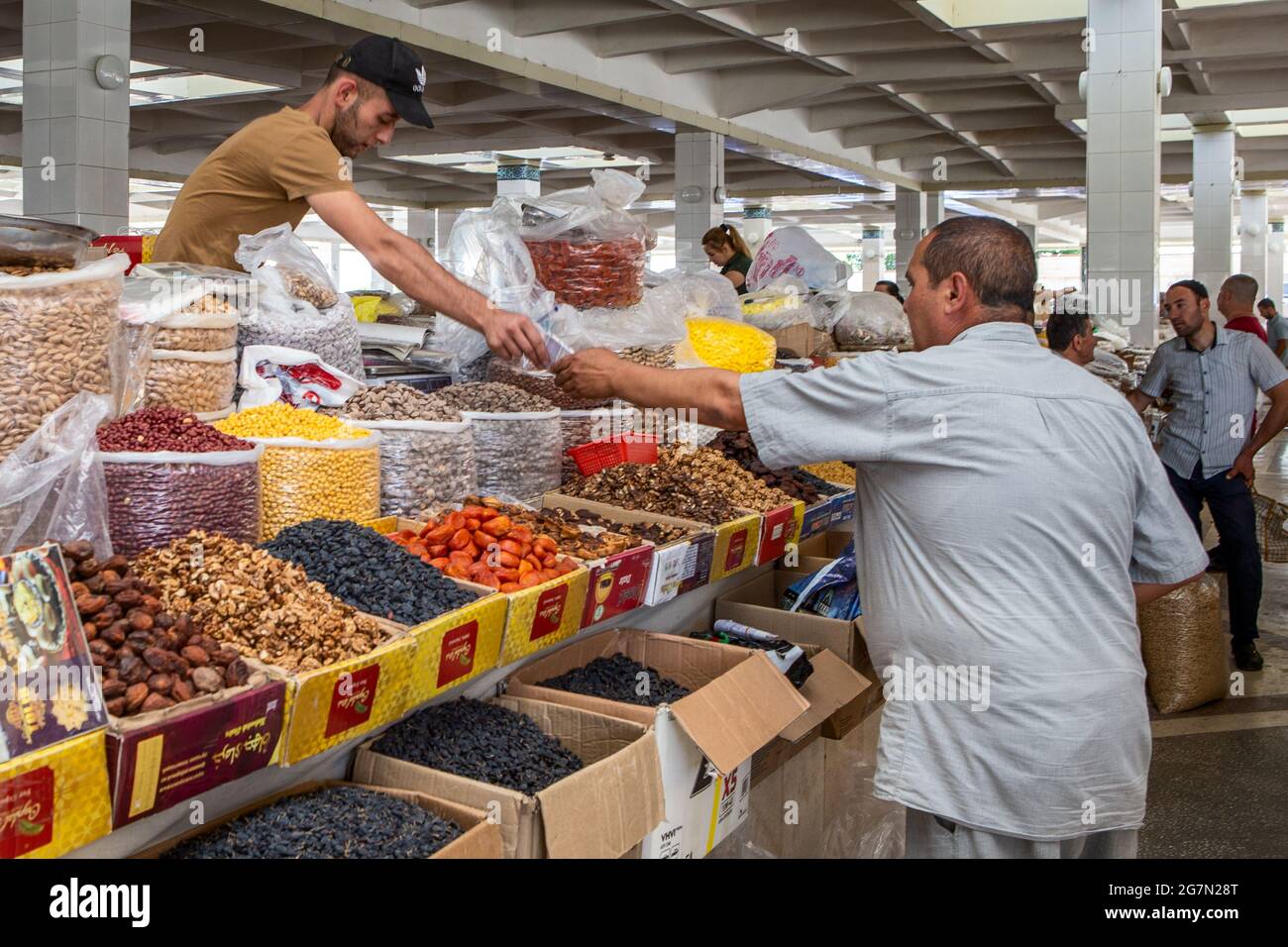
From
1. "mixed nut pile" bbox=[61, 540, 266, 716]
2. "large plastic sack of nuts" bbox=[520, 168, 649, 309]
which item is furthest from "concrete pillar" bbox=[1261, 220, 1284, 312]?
"mixed nut pile" bbox=[61, 540, 266, 716]

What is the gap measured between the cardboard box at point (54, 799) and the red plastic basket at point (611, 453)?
1.95 meters

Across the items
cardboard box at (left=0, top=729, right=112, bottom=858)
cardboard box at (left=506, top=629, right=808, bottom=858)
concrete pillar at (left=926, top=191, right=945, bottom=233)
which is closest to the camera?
cardboard box at (left=0, top=729, right=112, bottom=858)

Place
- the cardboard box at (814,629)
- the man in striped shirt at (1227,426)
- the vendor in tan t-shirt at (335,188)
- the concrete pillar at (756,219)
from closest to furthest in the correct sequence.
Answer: the vendor in tan t-shirt at (335,188), the cardboard box at (814,629), the man in striped shirt at (1227,426), the concrete pillar at (756,219)

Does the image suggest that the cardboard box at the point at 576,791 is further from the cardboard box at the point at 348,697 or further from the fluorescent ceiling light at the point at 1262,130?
the fluorescent ceiling light at the point at 1262,130

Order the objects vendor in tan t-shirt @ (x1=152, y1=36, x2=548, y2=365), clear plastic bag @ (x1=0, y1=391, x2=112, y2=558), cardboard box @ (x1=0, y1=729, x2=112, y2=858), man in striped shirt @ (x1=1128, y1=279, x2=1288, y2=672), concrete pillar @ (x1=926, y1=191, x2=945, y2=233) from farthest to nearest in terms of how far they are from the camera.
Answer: concrete pillar @ (x1=926, y1=191, x2=945, y2=233)
man in striped shirt @ (x1=1128, y1=279, x2=1288, y2=672)
vendor in tan t-shirt @ (x1=152, y1=36, x2=548, y2=365)
clear plastic bag @ (x1=0, y1=391, x2=112, y2=558)
cardboard box @ (x1=0, y1=729, x2=112, y2=858)

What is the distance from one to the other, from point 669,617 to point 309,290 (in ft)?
3.83

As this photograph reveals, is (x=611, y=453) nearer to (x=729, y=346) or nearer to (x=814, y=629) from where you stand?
(x=814, y=629)

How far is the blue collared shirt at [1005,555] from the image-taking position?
1759mm

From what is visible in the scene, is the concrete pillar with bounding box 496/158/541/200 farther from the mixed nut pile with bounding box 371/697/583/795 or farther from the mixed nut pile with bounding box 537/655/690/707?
the mixed nut pile with bounding box 371/697/583/795

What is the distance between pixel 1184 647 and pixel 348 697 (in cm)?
385

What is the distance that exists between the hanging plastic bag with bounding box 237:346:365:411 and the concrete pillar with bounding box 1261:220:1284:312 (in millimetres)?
26291

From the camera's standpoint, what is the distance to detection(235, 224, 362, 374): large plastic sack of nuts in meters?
2.73

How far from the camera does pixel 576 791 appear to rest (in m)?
1.95

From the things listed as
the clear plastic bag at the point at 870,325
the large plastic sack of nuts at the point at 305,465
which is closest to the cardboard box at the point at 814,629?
the large plastic sack of nuts at the point at 305,465
